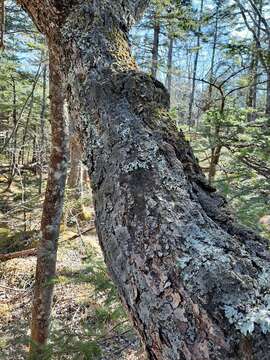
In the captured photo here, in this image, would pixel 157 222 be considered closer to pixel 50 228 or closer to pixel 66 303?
pixel 50 228

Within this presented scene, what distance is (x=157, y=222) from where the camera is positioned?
2.80 ft

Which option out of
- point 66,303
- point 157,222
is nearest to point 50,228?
point 66,303

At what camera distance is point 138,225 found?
0.87 metres

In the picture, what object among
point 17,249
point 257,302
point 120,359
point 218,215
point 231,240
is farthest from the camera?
point 17,249

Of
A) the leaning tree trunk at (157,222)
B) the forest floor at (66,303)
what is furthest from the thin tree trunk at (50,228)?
the leaning tree trunk at (157,222)

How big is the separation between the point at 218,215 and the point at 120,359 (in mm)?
4800

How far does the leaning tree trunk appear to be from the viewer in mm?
690

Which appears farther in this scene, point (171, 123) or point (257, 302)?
point (171, 123)

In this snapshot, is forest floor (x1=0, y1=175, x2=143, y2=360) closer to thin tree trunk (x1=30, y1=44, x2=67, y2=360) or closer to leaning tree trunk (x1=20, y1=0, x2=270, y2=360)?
thin tree trunk (x1=30, y1=44, x2=67, y2=360)

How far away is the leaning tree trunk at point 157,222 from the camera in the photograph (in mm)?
690

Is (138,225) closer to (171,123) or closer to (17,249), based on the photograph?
(171,123)

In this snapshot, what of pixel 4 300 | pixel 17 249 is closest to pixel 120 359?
Result: pixel 4 300

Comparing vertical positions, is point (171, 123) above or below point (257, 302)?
above

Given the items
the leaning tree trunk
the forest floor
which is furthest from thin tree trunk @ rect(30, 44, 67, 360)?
the leaning tree trunk
